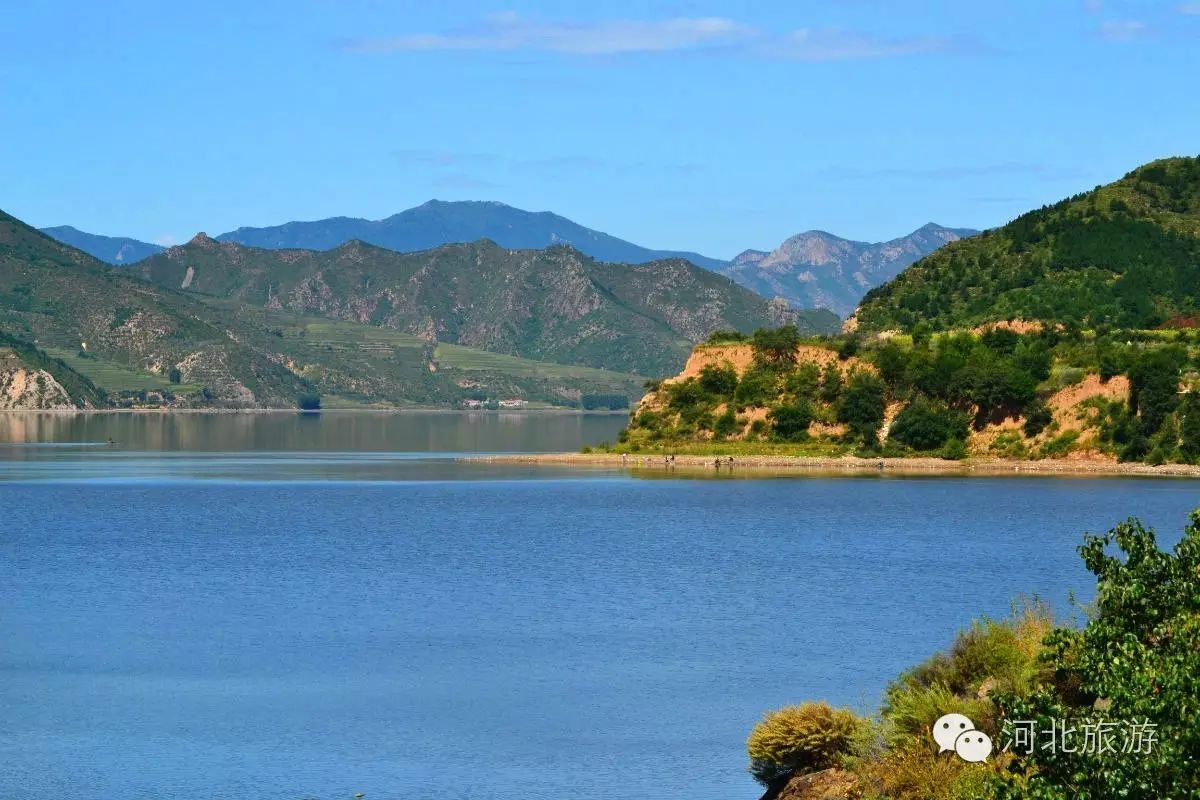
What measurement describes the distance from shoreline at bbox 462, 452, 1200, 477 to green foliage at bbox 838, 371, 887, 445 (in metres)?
3.33

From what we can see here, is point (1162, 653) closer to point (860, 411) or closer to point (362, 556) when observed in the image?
point (362, 556)

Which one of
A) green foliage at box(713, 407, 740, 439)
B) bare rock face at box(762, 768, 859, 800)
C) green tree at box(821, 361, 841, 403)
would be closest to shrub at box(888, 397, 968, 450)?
green tree at box(821, 361, 841, 403)

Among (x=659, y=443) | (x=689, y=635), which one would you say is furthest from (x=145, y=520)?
(x=659, y=443)

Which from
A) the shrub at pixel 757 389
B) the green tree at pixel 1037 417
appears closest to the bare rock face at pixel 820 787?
the green tree at pixel 1037 417

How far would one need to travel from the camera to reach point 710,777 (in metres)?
37.0

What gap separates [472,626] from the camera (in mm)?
59312

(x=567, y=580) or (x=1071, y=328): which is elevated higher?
(x=1071, y=328)

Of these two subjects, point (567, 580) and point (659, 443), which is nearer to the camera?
point (567, 580)

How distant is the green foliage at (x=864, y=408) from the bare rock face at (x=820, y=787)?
422 feet

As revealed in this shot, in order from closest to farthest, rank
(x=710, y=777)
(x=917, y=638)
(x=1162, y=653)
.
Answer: (x=1162, y=653)
(x=710, y=777)
(x=917, y=638)

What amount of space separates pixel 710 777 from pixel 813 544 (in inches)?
2097

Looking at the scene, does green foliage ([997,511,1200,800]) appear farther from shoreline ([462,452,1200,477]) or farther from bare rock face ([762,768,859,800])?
shoreline ([462,452,1200,477])

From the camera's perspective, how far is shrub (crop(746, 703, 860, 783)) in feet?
107

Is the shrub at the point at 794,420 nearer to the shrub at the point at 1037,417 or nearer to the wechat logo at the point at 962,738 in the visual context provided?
the shrub at the point at 1037,417
